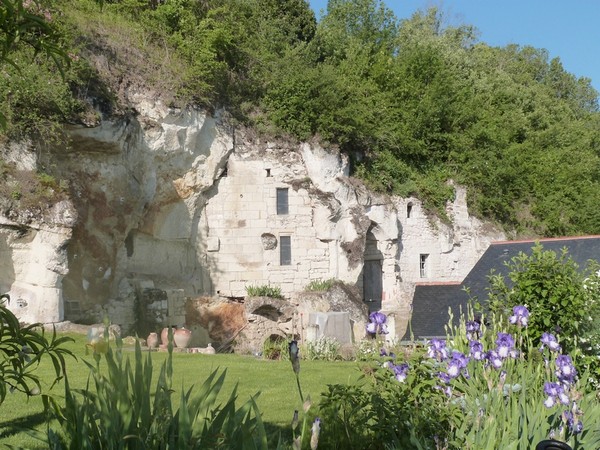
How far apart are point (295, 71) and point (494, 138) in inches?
287

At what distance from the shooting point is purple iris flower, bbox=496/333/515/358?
4707 millimetres

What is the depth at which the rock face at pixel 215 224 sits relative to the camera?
16672 mm

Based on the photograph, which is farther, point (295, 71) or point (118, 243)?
point (295, 71)

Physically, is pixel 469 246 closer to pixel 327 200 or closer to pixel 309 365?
pixel 327 200

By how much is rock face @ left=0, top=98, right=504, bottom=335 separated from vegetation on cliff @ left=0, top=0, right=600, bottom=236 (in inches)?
29.7

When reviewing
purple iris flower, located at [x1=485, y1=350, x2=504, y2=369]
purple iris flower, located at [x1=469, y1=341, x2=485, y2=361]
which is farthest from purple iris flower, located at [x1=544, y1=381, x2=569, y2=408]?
purple iris flower, located at [x1=469, y1=341, x2=485, y2=361]

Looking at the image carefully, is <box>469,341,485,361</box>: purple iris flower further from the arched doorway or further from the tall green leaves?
the arched doorway

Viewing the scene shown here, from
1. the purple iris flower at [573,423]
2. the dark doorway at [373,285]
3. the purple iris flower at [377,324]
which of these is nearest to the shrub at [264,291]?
the dark doorway at [373,285]

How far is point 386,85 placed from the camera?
23.6 meters

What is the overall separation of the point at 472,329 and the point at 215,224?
1394 cm

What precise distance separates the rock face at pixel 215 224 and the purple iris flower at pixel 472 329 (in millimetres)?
11180

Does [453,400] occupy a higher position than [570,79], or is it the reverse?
[570,79]

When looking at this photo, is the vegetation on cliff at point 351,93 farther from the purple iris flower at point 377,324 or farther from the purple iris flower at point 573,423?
the purple iris flower at point 573,423

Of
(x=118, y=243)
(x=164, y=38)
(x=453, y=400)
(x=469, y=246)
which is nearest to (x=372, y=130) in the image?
(x=469, y=246)
